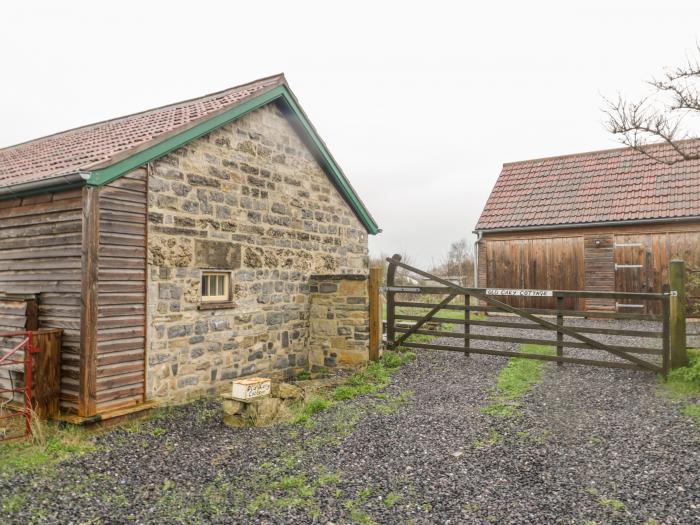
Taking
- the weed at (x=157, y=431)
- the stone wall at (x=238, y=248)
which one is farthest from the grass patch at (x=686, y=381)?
the weed at (x=157, y=431)

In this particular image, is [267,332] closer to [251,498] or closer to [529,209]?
[251,498]

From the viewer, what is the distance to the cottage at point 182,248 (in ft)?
20.2

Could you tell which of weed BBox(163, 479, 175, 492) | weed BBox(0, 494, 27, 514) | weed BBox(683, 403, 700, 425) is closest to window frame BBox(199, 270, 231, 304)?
weed BBox(163, 479, 175, 492)

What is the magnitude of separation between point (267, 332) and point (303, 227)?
7.09 ft

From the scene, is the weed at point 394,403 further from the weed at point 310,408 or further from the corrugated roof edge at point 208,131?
the corrugated roof edge at point 208,131

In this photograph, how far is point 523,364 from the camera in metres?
9.23

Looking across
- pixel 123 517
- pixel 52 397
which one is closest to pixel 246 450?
pixel 123 517

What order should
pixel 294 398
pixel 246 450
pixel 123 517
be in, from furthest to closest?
1. pixel 294 398
2. pixel 246 450
3. pixel 123 517

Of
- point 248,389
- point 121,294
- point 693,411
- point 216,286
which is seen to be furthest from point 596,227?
point 121,294

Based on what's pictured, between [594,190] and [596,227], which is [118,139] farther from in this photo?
[594,190]

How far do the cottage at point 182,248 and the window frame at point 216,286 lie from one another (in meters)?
0.02

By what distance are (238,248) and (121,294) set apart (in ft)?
7.21

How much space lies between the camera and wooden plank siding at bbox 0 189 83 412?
6.17 meters

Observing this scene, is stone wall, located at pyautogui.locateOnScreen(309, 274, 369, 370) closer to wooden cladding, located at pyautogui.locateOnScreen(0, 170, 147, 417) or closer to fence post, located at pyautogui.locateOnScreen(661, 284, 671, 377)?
wooden cladding, located at pyautogui.locateOnScreen(0, 170, 147, 417)
